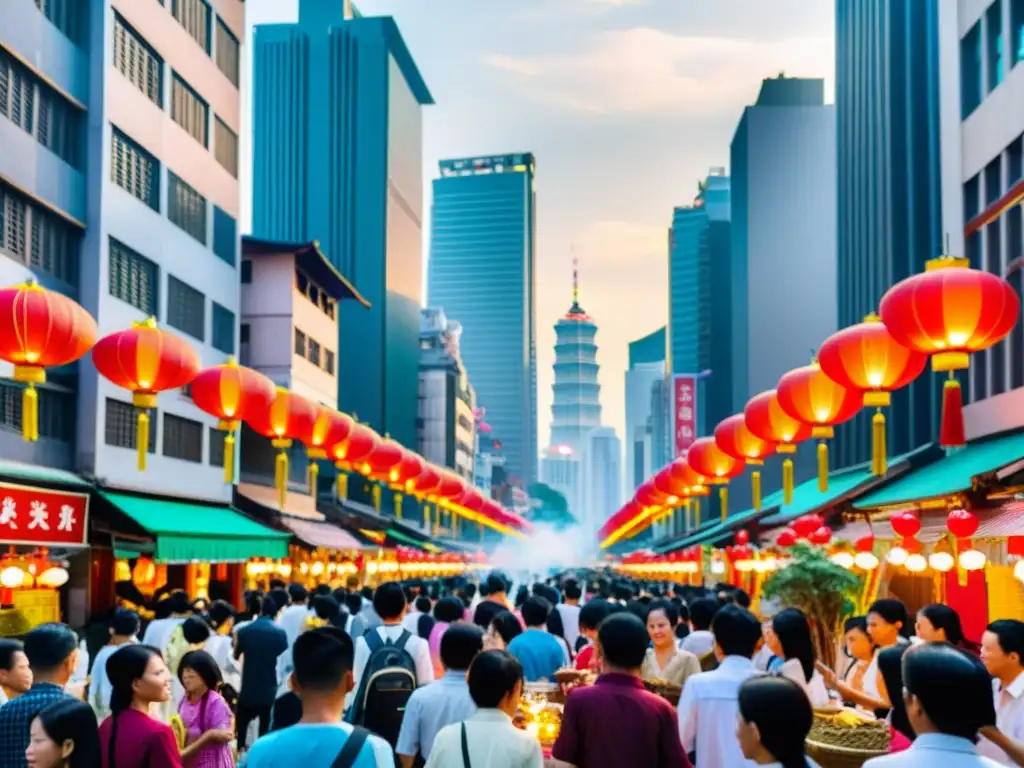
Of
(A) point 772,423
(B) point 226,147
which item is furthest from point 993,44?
(B) point 226,147

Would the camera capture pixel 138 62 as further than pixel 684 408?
No

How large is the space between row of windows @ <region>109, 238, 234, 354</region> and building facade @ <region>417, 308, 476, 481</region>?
59011 millimetres

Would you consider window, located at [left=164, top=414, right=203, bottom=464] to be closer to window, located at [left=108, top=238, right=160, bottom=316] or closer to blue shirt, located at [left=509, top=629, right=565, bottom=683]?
window, located at [left=108, top=238, right=160, bottom=316]

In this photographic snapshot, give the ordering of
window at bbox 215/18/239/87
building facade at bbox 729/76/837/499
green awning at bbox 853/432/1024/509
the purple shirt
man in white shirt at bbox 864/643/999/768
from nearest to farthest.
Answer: man in white shirt at bbox 864/643/999/768
the purple shirt
green awning at bbox 853/432/1024/509
window at bbox 215/18/239/87
building facade at bbox 729/76/837/499

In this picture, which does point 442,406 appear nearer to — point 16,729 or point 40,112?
point 40,112

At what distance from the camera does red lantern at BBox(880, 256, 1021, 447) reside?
1032 cm

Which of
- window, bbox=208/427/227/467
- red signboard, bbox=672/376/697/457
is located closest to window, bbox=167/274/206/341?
window, bbox=208/427/227/467

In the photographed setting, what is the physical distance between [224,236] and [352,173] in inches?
2570

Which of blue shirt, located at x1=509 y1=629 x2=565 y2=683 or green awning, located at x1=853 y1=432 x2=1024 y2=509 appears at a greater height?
green awning, located at x1=853 y1=432 x2=1024 y2=509

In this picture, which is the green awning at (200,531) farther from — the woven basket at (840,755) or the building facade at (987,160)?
the woven basket at (840,755)

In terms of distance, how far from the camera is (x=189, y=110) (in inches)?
1144

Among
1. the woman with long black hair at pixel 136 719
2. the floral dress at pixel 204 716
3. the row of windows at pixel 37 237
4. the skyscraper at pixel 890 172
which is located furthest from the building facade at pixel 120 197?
the skyscraper at pixel 890 172

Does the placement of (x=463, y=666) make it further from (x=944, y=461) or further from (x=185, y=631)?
(x=944, y=461)

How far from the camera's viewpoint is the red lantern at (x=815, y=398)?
45.3ft
